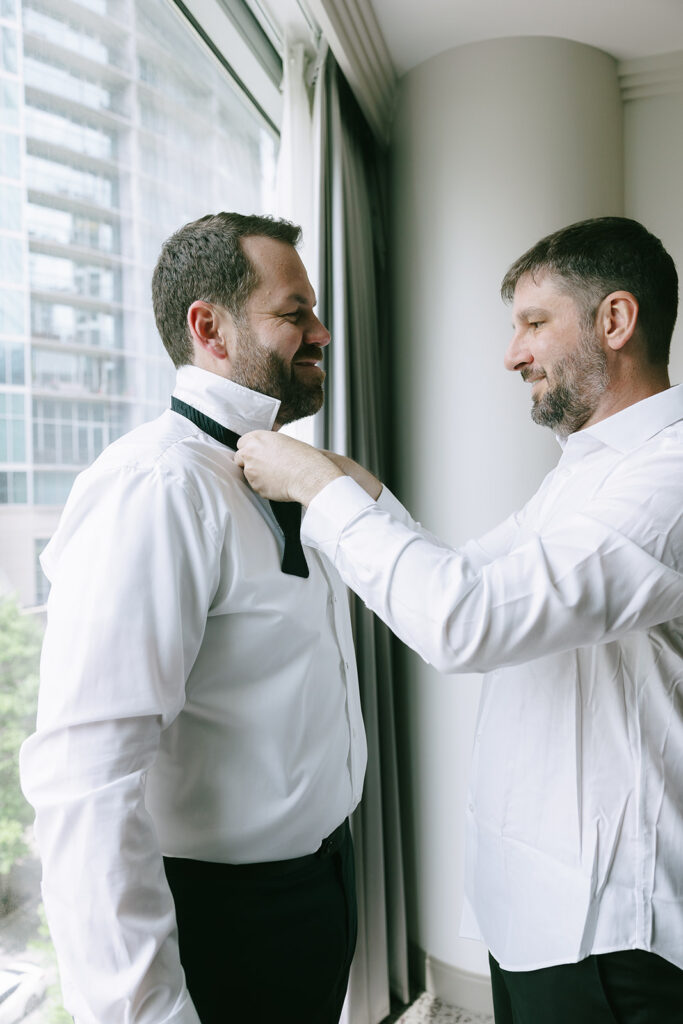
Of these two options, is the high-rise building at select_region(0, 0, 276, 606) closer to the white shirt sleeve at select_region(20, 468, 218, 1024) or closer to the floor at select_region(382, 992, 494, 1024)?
the white shirt sleeve at select_region(20, 468, 218, 1024)

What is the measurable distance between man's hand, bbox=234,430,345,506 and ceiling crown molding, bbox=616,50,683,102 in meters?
2.28

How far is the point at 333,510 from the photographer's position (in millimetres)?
1055

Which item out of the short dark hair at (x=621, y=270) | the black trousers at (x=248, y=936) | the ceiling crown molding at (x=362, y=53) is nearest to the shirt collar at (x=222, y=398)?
Result: the short dark hair at (x=621, y=270)

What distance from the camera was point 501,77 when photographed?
2389 mm

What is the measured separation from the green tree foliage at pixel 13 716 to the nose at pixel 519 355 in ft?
3.20

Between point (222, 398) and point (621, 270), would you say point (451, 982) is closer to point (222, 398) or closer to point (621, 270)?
point (222, 398)

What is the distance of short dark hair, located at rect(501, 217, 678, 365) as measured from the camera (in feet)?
4.12

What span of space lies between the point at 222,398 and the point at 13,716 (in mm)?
→ 624

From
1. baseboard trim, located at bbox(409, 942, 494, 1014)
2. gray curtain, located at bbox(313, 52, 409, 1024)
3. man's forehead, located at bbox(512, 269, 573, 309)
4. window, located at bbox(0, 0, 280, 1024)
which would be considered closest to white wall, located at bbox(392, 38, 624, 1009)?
baseboard trim, located at bbox(409, 942, 494, 1014)

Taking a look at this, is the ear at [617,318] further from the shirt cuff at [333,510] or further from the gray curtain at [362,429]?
the gray curtain at [362,429]

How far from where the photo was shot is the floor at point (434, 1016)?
2.34 meters

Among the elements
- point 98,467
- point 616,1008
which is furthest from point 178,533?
point 616,1008

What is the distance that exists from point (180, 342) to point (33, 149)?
1.33ft

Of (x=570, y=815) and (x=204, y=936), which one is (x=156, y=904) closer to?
(x=204, y=936)
